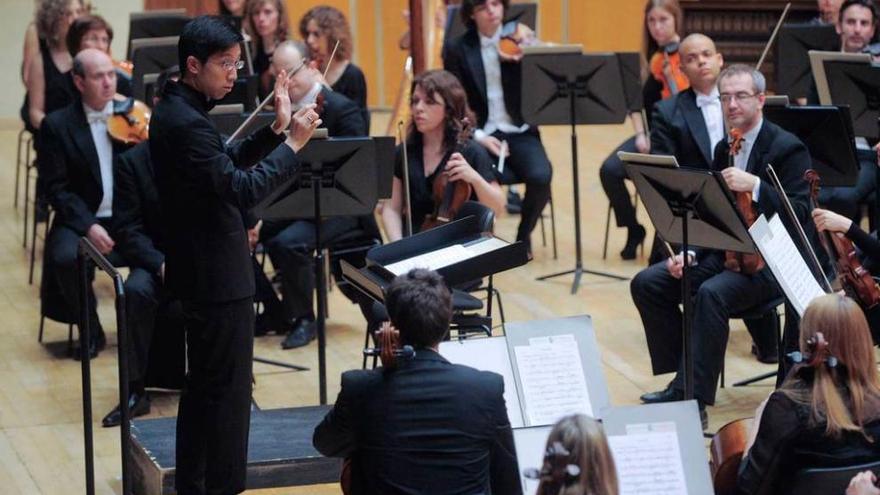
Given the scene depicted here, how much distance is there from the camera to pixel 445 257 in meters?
4.82

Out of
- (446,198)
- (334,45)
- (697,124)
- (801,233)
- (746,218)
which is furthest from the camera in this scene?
(334,45)

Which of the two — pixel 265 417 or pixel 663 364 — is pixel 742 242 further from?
pixel 265 417

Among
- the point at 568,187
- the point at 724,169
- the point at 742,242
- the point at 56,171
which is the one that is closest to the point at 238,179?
the point at 742,242

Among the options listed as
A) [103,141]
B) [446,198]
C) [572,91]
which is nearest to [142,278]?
[103,141]

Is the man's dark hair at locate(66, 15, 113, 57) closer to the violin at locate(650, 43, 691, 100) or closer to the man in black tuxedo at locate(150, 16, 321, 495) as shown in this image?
the violin at locate(650, 43, 691, 100)

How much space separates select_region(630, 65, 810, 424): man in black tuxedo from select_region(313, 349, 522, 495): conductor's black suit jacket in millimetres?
2126

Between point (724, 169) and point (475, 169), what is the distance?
3.36ft

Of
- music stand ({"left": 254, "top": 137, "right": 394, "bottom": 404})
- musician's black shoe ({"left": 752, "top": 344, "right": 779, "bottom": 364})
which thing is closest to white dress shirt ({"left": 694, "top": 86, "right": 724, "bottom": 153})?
musician's black shoe ({"left": 752, "top": 344, "right": 779, "bottom": 364})

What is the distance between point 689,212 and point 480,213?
90 cm

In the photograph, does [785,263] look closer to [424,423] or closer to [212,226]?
[424,423]

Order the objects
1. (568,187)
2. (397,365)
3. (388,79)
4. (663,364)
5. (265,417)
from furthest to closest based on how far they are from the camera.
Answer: (388,79), (568,187), (663,364), (265,417), (397,365)

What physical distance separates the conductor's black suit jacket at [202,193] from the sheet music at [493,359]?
0.63 m

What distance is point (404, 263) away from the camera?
4.83 meters

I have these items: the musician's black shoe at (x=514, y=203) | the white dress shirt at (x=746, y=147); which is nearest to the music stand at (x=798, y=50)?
the musician's black shoe at (x=514, y=203)
